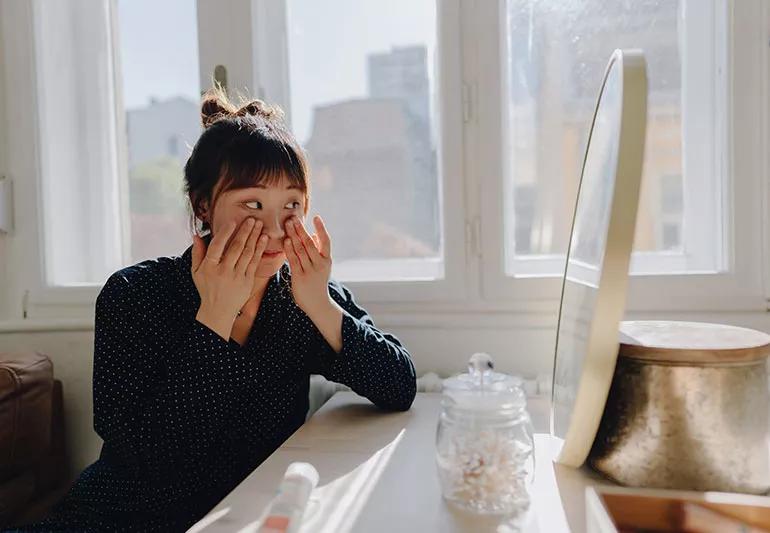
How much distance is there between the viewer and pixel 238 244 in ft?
2.86

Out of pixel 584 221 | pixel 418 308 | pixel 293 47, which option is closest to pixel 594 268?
pixel 584 221

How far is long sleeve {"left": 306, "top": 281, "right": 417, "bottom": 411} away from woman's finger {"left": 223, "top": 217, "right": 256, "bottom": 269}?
21cm

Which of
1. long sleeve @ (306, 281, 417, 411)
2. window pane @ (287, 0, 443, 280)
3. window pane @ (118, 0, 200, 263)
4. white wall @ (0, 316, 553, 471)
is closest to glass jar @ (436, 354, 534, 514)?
long sleeve @ (306, 281, 417, 411)

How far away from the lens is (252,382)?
3.08ft

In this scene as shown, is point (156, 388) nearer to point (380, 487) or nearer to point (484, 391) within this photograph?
point (380, 487)

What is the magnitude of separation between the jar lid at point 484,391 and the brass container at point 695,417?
127mm

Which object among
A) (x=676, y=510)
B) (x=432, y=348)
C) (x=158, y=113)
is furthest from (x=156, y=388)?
(x=158, y=113)

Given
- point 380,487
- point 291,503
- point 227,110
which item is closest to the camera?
point 291,503

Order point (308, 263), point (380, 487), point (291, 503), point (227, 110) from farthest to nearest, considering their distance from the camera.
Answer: point (227, 110) → point (308, 263) → point (380, 487) → point (291, 503)

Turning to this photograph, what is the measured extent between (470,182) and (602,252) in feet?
2.26

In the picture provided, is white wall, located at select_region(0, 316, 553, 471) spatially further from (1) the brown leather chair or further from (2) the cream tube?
(2) the cream tube

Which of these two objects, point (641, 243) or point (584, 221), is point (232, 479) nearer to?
point (584, 221)

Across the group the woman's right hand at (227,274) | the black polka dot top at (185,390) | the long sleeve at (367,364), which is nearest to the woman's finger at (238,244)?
the woman's right hand at (227,274)

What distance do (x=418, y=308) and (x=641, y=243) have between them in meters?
0.49
